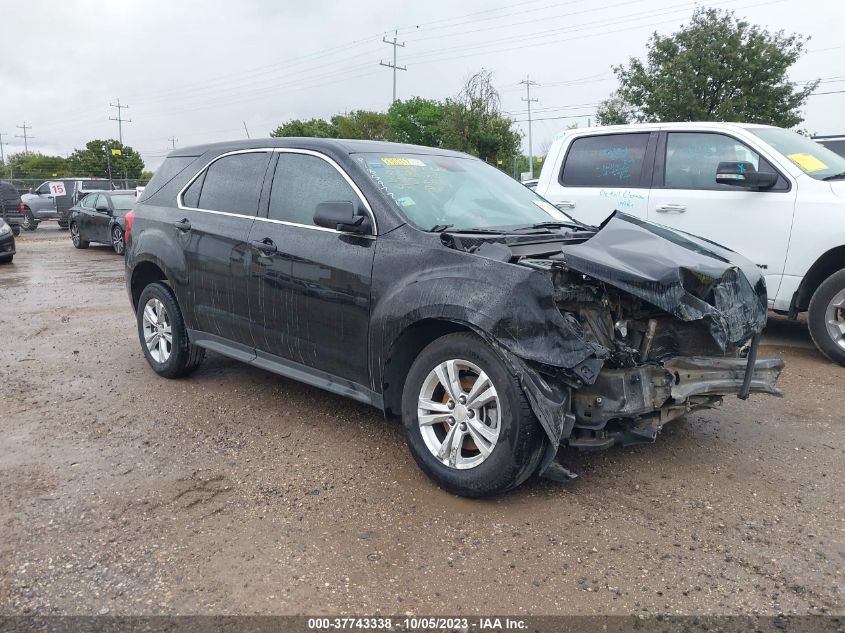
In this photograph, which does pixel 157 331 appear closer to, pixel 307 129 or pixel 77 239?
pixel 77 239

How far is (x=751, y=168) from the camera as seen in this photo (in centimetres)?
626

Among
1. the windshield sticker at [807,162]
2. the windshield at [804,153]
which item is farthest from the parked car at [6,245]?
the windshield sticker at [807,162]

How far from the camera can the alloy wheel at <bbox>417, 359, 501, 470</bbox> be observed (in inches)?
135

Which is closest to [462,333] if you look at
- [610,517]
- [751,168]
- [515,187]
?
[610,517]

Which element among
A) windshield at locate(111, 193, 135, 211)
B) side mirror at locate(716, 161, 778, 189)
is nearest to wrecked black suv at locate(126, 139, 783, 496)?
side mirror at locate(716, 161, 778, 189)

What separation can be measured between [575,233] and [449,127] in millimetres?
27717

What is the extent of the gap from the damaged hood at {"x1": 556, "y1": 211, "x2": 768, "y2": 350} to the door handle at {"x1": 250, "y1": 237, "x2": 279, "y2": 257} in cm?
185

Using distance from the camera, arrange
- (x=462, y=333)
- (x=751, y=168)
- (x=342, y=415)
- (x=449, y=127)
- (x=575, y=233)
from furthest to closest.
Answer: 1. (x=449, y=127)
2. (x=751, y=168)
3. (x=342, y=415)
4. (x=575, y=233)
5. (x=462, y=333)

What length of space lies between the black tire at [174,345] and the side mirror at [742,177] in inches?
181

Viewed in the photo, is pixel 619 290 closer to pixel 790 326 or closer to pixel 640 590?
pixel 640 590

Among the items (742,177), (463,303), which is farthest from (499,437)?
(742,177)

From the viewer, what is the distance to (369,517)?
341cm

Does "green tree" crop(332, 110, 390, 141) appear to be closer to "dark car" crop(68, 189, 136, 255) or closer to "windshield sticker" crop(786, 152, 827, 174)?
"dark car" crop(68, 189, 136, 255)

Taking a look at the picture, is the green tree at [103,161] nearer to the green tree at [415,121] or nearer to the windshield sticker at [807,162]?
the green tree at [415,121]
